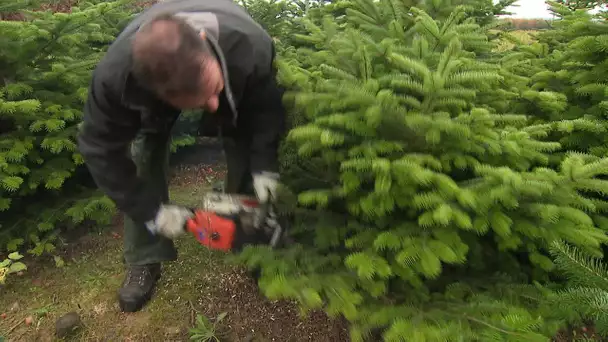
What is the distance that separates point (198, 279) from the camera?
3.06 m

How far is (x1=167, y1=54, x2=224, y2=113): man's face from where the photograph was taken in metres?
1.70

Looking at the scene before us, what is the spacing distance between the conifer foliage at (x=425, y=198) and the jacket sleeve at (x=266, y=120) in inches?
7.8

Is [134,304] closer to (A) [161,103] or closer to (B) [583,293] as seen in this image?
(A) [161,103]

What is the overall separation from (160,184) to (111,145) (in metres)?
0.81

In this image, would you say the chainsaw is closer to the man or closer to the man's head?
the man

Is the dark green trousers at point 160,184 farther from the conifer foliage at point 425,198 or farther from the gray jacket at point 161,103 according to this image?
the conifer foliage at point 425,198

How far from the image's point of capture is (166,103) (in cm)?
200

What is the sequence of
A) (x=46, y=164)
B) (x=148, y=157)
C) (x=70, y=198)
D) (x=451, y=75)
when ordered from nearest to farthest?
(x=451, y=75)
(x=148, y=157)
(x=46, y=164)
(x=70, y=198)

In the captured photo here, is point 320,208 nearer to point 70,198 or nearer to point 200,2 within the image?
point 200,2

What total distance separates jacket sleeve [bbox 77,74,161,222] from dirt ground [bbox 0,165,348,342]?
868 mm

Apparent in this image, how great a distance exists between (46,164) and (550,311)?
3.25 meters

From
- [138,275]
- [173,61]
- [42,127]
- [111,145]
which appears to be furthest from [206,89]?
[42,127]

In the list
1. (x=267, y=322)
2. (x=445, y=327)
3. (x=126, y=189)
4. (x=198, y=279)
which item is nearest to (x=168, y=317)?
(x=198, y=279)

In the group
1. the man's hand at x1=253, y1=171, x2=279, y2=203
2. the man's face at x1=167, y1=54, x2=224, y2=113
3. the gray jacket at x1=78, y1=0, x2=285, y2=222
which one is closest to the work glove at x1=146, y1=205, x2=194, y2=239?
the gray jacket at x1=78, y1=0, x2=285, y2=222
